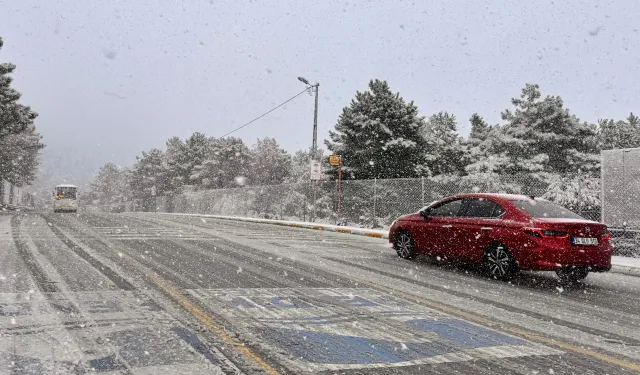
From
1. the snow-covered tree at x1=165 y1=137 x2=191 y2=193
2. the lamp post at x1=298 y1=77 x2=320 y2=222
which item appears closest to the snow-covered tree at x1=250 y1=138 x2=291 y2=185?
the snow-covered tree at x1=165 y1=137 x2=191 y2=193

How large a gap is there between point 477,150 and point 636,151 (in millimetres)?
25911

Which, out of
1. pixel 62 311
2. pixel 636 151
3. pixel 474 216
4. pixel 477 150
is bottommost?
pixel 62 311

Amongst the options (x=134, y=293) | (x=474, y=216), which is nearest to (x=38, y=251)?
(x=134, y=293)

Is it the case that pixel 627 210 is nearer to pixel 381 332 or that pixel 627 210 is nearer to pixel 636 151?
pixel 636 151

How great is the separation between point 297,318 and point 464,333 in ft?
5.46

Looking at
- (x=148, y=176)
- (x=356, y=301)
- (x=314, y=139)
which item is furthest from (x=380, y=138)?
(x=148, y=176)

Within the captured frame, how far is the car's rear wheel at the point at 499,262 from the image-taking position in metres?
8.51

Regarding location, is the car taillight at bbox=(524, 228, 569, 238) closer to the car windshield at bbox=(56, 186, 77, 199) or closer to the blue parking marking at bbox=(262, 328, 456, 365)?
the blue parking marking at bbox=(262, 328, 456, 365)

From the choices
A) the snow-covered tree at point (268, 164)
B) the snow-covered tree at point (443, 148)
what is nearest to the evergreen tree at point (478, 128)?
the snow-covered tree at point (443, 148)

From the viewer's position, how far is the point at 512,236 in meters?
8.54

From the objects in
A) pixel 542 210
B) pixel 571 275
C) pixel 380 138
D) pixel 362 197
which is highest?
pixel 380 138

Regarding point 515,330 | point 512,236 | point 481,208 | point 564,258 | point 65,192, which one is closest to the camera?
point 515,330

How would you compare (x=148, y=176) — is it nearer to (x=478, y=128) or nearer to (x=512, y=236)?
(x=478, y=128)

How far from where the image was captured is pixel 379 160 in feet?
113
